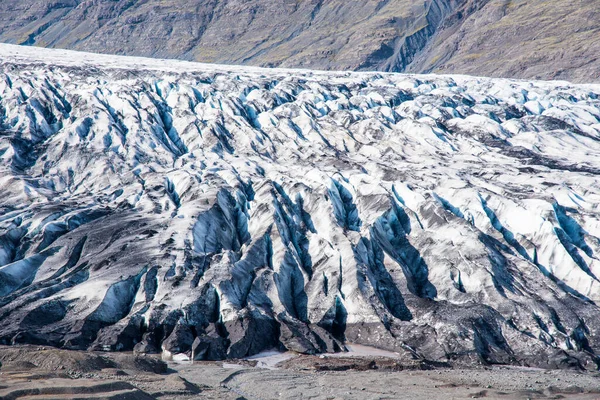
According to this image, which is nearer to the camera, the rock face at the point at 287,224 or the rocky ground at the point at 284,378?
the rocky ground at the point at 284,378

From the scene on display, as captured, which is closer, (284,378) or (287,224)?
(284,378)

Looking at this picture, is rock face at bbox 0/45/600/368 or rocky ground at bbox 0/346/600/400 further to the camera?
rock face at bbox 0/45/600/368

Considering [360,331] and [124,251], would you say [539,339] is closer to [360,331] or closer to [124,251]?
[360,331]

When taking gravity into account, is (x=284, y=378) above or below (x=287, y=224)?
below

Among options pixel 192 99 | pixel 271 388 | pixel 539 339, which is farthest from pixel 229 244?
pixel 192 99
